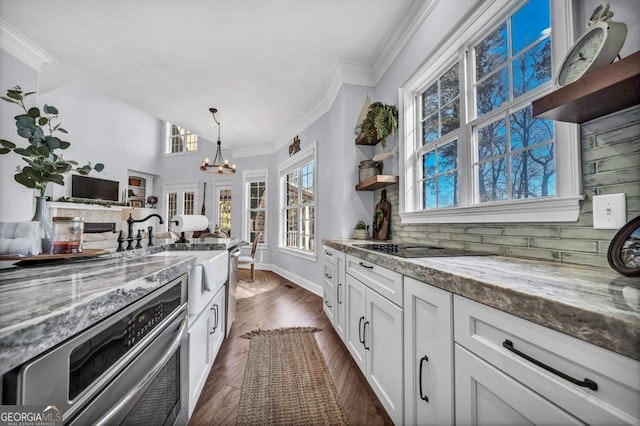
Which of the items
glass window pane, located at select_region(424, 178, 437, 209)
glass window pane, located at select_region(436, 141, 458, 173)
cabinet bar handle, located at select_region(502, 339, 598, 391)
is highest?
glass window pane, located at select_region(436, 141, 458, 173)

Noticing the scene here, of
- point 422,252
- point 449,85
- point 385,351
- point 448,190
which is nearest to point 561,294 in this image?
point 422,252

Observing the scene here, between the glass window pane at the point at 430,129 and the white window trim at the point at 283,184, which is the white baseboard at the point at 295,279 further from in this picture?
the glass window pane at the point at 430,129

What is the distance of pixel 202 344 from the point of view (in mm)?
1504

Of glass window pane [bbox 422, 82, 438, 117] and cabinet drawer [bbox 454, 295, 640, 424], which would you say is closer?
cabinet drawer [bbox 454, 295, 640, 424]

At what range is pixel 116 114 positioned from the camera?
283 inches

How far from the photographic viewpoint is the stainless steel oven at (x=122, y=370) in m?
0.47

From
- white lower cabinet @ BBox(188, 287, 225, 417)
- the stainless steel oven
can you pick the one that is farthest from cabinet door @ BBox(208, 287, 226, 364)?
the stainless steel oven

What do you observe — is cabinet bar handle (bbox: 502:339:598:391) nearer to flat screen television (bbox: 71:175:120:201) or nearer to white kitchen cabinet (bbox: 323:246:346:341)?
white kitchen cabinet (bbox: 323:246:346:341)

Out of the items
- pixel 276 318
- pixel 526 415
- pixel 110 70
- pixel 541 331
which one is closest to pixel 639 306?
pixel 541 331

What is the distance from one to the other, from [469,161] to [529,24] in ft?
2.49

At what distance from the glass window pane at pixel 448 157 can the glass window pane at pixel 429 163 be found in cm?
6

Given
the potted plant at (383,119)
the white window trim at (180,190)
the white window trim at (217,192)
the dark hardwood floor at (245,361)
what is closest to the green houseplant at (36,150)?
the dark hardwood floor at (245,361)

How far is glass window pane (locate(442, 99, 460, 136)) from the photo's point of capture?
6.37 ft

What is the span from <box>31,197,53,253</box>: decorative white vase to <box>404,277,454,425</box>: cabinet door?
1.49 metres
